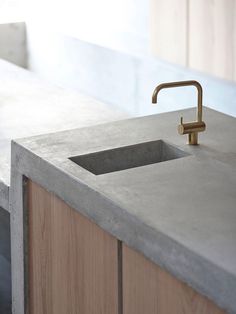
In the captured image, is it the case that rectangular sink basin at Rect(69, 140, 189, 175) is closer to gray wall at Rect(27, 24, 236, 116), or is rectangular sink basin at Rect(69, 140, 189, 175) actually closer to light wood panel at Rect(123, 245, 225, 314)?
light wood panel at Rect(123, 245, 225, 314)

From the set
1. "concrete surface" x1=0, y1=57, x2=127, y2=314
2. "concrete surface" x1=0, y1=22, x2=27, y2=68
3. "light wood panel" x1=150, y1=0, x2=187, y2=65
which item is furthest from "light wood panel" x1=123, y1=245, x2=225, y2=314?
"concrete surface" x1=0, y1=22, x2=27, y2=68

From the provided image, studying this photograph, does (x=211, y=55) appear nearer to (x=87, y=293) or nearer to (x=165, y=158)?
(x=165, y=158)

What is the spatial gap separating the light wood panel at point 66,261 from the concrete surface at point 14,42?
2895 mm

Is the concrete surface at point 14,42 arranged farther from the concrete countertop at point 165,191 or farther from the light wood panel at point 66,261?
the light wood panel at point 66,261

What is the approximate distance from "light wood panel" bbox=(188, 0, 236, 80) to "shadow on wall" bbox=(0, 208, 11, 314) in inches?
42.9

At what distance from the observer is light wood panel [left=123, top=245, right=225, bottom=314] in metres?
1.78

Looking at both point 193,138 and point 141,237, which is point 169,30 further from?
point 141,237

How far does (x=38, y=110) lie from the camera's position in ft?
12.0

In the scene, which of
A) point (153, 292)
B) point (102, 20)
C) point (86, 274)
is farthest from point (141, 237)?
point (102, 20)

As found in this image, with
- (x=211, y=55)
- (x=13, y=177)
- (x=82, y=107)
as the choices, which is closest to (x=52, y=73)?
(x=82, y=107)

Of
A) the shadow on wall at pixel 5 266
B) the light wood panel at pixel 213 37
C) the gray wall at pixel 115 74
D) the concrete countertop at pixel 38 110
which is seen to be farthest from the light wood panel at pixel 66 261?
the gray wall at pixel 115 74

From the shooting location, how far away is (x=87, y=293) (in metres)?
2.20

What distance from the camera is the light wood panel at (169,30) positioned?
3.52 meters

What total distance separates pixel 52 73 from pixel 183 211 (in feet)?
10.3
